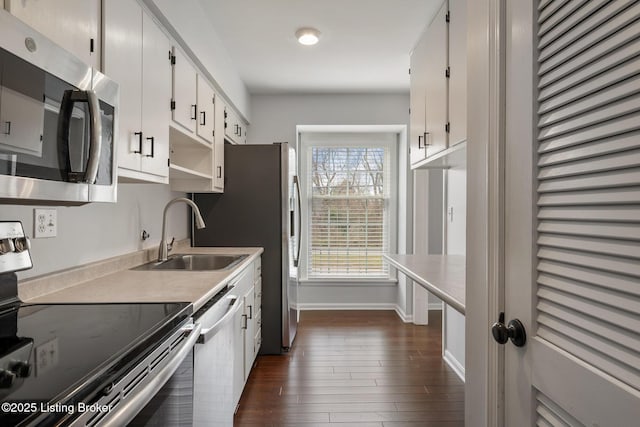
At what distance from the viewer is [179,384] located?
3.80ft

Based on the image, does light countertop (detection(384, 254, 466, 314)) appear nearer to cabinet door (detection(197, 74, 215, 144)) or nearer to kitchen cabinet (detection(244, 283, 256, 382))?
kitchen cabinet (detection(244, 283, 256, 382))

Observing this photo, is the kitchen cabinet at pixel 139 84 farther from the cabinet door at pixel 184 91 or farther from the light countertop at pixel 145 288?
the light countertop at pixel 145 288

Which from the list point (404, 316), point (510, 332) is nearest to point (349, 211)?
point (404, 316)

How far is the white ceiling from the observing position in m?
2.52

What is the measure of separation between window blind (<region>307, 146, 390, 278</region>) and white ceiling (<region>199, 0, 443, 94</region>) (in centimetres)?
84

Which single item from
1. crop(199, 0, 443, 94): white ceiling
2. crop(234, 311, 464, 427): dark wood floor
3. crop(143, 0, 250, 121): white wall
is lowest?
crop(234, 311, 464, 427): dark wood floor

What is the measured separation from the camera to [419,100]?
2.47 metres

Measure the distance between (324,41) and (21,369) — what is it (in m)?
A: 2.87

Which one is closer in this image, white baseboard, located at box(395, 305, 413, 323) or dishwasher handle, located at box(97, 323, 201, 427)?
dishwasher handle, located at box(97, 323, 201, 427)

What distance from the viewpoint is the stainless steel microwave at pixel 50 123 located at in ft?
2.76

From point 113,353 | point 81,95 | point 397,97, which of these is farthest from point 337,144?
point 113,353

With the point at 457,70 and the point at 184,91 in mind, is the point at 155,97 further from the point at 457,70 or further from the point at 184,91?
the point at 457,70

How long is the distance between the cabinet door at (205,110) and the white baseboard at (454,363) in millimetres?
2443

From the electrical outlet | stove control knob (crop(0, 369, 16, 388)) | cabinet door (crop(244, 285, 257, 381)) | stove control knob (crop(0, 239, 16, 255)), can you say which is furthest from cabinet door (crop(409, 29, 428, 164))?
stove control knob (crop(0, 369, 16, 388))
